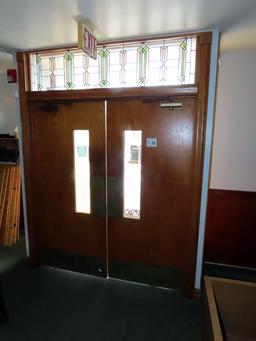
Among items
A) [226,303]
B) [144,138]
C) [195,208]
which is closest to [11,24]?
[144,138]

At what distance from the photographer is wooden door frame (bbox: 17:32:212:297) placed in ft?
6.33

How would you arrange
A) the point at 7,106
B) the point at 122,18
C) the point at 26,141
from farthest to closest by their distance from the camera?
the point at 7,106 → the point at 26,141 → the point at 122,18

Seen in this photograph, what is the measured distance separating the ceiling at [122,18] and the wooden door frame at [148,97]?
25 cm

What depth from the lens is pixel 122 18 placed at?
1.66m

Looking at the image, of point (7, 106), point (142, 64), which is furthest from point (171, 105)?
point (7, 106)

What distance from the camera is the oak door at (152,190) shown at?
2.11 m

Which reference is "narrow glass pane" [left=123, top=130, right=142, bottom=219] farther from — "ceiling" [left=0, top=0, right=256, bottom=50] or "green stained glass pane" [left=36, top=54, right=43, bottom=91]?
"green stained glass pane" [left=36, top=54, right=43, bottom=91]

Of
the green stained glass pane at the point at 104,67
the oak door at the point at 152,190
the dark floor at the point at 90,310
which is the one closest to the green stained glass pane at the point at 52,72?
the green stained glass pane at the point at 104,67

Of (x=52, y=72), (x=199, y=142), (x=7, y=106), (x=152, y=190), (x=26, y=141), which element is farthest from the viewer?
(x=7, y=106)

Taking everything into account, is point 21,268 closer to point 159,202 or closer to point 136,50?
point 159,202

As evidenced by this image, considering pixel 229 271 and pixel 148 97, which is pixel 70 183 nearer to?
pixel 148 97

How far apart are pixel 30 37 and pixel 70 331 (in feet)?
8.64

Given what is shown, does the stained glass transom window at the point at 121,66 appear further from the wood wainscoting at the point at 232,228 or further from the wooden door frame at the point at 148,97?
the wood wainscoting at the point at 232,228

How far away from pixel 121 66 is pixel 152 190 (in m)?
1.27
